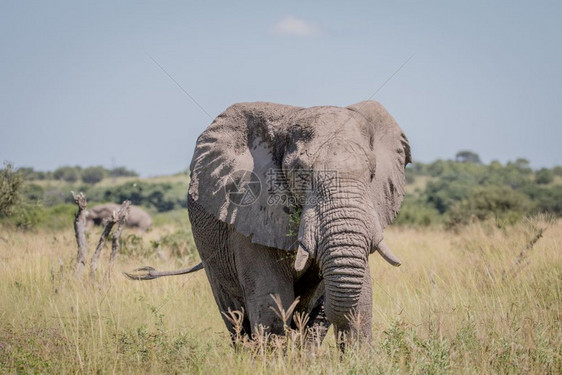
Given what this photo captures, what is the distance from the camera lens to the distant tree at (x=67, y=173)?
70.2 metres

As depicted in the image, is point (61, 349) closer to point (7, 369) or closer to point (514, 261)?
point (7, 369)

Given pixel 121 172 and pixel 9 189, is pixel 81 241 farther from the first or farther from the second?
pixel 121 172

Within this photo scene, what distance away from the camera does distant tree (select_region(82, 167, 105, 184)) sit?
69750 millimetres

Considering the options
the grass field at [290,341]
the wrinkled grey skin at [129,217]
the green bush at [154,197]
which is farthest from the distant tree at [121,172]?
the grass field at [290,341]

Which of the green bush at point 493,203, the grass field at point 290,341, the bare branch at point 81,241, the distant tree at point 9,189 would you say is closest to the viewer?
the grass field at point 290,341

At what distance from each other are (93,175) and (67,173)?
300cm

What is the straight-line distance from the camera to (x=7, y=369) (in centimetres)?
530

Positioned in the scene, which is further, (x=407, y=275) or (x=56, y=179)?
(x=56, y=179)

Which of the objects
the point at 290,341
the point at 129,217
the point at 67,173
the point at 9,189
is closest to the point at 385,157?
the point at 290,341

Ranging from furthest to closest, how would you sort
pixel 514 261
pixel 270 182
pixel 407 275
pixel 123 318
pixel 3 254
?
pixel 3 254, pixel 407 275, pixel 514 261, pixel 123 318, pixel 270 182

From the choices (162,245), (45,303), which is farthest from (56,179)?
(45,303)

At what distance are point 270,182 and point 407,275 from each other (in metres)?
4.41

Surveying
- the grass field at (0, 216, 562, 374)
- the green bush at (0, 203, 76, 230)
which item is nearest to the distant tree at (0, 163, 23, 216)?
the grass field at (0, 216, 562, 374)

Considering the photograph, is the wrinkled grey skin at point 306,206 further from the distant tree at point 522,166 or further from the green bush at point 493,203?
the distant tree at point 522,166
